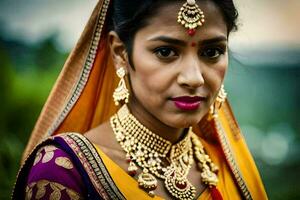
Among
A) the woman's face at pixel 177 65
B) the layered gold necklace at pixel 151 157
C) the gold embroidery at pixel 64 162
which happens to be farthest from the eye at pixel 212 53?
the gold embroidery at pixel 64 162

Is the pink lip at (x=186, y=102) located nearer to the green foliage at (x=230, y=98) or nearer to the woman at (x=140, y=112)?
the woman at (x=140, y=112)

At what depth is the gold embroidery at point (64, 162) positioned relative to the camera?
80.8 inches

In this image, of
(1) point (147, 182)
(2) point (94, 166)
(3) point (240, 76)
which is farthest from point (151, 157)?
(3) point (240, 76)

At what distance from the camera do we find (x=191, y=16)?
2.10m

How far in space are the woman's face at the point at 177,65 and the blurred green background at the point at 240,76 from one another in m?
0.30

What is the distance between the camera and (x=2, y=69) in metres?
3.31

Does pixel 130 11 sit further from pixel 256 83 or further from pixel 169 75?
pixel 256 83

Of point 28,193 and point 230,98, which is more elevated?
point 28,193

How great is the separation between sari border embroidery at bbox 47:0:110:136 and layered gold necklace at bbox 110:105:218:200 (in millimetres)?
157

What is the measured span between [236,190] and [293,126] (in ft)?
7.10

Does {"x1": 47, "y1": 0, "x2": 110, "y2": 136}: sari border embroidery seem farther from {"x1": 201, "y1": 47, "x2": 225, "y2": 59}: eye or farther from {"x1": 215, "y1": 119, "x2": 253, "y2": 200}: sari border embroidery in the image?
{"x1": 215, "y1": 119, "x2": 253, "y2": 200}: sari border embroidery

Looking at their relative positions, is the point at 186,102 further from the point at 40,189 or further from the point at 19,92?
the point at 19,92

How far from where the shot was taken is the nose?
2051 mm

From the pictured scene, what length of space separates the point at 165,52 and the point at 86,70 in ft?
1.17
